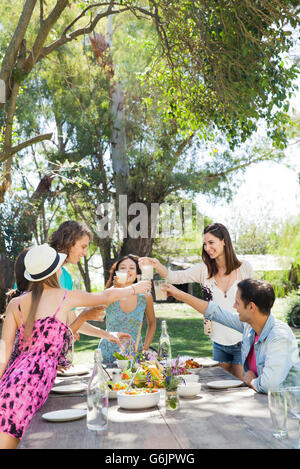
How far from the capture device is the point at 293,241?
2494 centimetres

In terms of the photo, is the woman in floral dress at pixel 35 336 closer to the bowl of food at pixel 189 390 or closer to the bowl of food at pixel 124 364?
the bowl of food at pixel 124 364

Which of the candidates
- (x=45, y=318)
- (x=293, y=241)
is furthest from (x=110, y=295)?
(x=293, y=241)

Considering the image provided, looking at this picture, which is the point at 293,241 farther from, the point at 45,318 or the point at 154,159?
the point at 45,318

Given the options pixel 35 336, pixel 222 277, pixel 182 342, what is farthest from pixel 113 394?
pixel 182 342

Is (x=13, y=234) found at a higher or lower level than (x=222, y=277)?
higher

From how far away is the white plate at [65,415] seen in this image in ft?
7.74

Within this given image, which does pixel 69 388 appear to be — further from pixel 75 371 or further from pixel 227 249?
pixel 227 249

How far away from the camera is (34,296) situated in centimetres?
306

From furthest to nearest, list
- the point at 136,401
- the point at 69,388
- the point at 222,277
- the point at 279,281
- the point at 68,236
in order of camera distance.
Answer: the point at 279,281
the point at 222,277
the point at 68,236
the point at 69,388
the point at 136,401

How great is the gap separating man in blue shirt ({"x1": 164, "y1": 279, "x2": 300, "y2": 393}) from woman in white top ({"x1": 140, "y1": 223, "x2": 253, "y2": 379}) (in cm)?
33

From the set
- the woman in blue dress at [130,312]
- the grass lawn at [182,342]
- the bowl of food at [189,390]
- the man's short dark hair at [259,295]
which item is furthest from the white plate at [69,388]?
the grass lawn at [182,342]

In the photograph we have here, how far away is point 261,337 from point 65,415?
1.39m

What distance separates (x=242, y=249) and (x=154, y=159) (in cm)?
2683

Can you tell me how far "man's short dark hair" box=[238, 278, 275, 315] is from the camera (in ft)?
10.8
